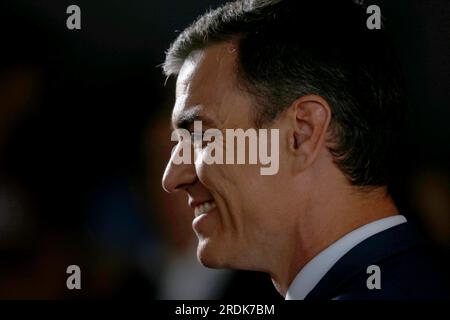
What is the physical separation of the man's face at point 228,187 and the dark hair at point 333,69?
24 mm

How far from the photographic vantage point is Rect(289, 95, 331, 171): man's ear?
85 cm

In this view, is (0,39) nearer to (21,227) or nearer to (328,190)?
(21,227)

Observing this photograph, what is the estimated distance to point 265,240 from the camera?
2.93ft

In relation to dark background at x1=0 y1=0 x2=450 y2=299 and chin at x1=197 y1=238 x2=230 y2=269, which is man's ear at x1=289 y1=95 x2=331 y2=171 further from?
dark background at x1=0 y1=0 x2=450 y2=299

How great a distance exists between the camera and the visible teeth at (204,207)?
95 cm

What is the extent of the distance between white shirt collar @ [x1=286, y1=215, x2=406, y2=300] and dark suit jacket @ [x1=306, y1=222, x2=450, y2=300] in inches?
0.4

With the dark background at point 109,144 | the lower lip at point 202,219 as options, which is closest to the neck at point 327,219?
the lower lip at point 202,219

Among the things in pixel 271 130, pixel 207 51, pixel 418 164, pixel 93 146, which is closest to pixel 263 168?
pixel 271 130

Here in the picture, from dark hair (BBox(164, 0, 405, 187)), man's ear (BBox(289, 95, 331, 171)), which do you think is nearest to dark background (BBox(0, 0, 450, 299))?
dark hair (BBox(164, 0, 405, 187))

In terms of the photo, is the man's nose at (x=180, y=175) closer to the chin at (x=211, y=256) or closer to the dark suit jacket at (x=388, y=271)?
the chin at (x=211, y=256)

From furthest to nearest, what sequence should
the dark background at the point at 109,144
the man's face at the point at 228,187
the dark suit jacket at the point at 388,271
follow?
the dark background at the point at 109,144 → the man's face at the point at 228,187 → the dark suit jacket at the point at 388,271

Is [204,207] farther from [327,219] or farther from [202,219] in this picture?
[327,219]

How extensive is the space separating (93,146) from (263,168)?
21.4 inches

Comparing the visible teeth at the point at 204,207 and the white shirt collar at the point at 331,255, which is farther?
the visible teeth at the point at 204,207
